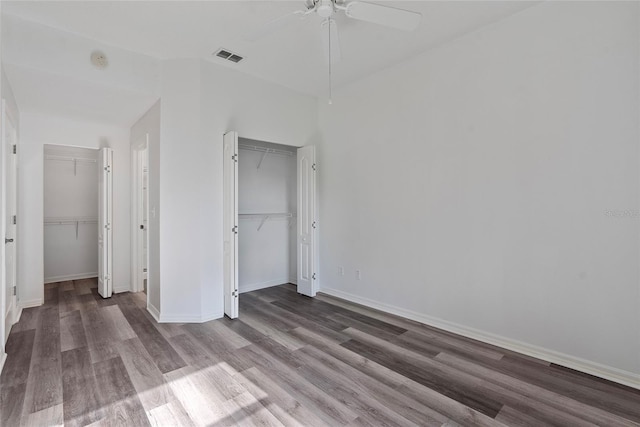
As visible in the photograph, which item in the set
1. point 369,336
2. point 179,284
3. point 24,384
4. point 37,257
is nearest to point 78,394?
point 24,384

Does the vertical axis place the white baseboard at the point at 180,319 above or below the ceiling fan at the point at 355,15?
below

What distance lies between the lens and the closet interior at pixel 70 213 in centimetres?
533

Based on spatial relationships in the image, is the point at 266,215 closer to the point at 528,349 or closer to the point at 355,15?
the point at 355,15

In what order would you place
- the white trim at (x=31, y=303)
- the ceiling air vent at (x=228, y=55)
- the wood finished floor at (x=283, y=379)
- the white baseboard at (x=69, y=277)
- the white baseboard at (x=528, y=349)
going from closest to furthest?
the wood finished floor at (x=283, y=379), the white baseboard at (x=528, y=349), the ceiling air vent at (x=228, y=55), the white trim at (x=31, y=303), the white baseboard at (x=69, y=277)

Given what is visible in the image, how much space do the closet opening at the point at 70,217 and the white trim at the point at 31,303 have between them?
0.94 m

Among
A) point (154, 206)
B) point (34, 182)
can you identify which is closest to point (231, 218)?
point (154, 206)

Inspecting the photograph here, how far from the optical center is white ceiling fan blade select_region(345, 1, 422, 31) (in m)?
2.06

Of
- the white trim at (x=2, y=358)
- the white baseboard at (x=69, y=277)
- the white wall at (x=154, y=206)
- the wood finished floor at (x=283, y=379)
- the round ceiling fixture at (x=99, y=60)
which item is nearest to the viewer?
the wood finished floor at (x=283, y=379)

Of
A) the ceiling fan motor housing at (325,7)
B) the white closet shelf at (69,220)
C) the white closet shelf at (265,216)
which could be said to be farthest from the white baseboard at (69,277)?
the ceiling fan motor housing at (325,7)

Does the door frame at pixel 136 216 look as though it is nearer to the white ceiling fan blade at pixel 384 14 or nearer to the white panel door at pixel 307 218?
the white panel door at pixel 307 218

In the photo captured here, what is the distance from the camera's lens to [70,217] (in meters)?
5.50

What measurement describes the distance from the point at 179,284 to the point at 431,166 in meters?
3.11

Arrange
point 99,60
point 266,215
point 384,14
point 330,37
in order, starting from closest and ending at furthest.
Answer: point 384,14
point 330,37
point 99,60
point 266,215

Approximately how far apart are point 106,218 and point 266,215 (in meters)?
2.27
